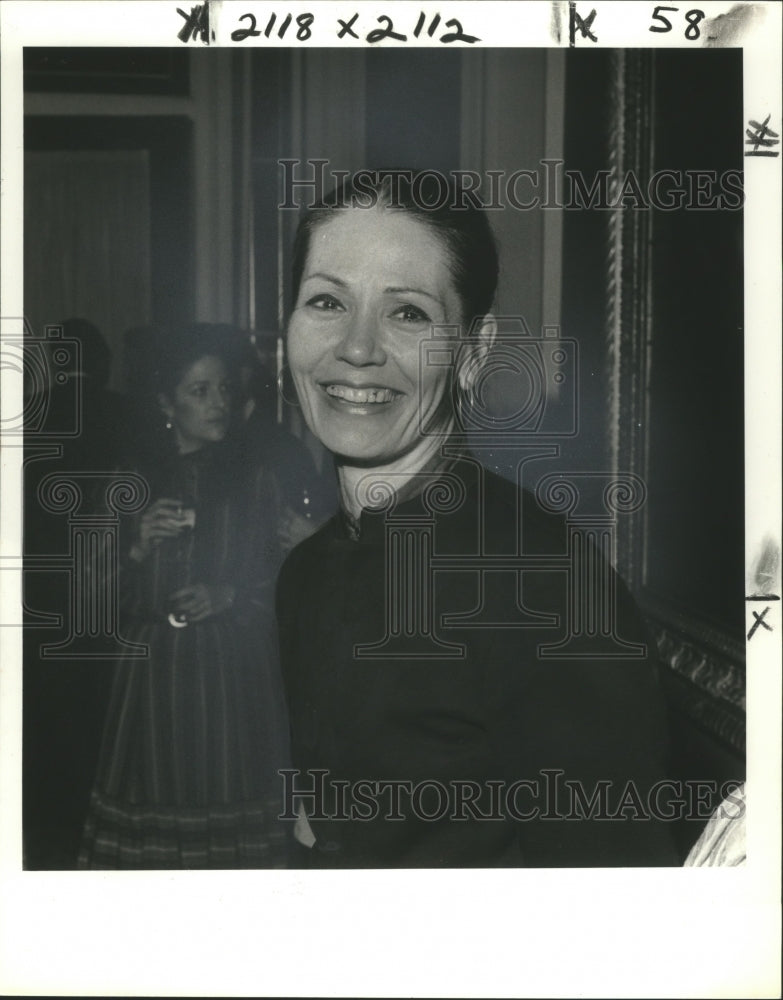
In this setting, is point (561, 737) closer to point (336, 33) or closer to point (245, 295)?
point (245, 295)

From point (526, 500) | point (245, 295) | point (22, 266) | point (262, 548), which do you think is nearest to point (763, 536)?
point (526, 500)

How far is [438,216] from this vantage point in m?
1.68

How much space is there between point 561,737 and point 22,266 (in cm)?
119

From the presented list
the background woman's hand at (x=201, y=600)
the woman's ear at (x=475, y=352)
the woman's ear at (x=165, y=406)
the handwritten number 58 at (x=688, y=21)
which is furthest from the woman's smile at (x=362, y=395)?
the handwritten number 58 at (x=688, y=21)

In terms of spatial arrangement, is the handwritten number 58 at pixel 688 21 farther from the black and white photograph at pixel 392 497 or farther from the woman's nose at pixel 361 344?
the woman's nose at pixel 361 344

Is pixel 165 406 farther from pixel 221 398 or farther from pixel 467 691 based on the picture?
pixel 467 691

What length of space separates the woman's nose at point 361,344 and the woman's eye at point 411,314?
4 cm

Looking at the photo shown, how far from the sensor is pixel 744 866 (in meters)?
A: 1.72

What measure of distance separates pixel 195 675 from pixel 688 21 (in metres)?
1.37

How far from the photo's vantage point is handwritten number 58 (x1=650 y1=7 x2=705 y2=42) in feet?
5.57

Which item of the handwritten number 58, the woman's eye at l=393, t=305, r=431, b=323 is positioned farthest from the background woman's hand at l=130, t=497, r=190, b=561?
the handwritten number 58

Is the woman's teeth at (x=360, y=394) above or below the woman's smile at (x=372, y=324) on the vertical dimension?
below

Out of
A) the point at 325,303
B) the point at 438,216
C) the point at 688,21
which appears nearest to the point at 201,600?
the point at 325,303

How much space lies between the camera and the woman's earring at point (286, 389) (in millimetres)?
1684
